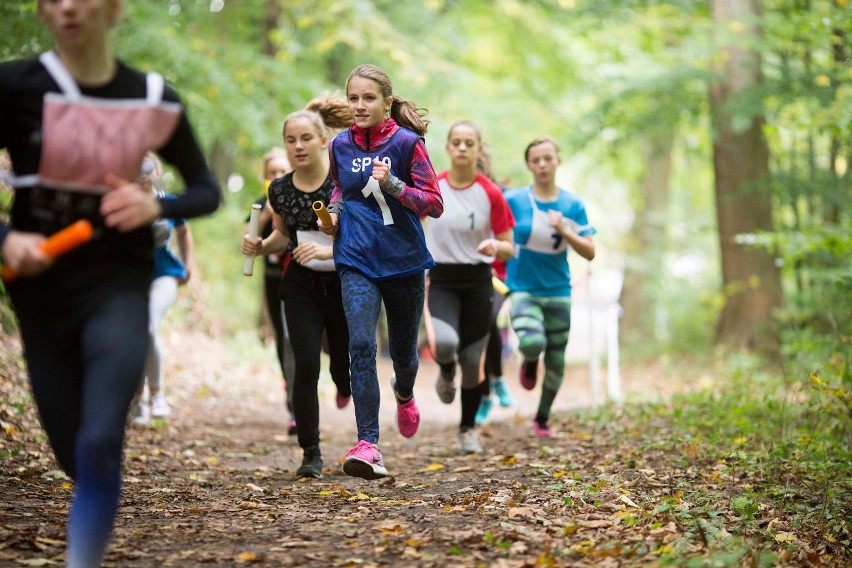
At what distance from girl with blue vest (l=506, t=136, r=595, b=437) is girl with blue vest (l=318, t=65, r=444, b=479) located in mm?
2624

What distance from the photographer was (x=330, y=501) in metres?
5.67

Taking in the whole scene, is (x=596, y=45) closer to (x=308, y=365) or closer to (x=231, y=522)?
(x=308, y=365)

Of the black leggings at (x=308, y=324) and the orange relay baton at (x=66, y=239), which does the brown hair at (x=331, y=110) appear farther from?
the orange relay baton at (x=66, y=239)

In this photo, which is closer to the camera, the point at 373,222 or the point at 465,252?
the point at 373,222

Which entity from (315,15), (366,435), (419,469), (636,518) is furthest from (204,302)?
(636,518)

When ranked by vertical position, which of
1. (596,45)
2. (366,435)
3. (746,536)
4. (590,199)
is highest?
(596,45)

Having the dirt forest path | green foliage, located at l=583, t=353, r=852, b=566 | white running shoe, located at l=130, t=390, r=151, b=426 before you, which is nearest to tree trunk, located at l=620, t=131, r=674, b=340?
green foliage, located at l=583, t=353, r=852, b=566

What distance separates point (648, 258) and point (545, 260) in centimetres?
1638

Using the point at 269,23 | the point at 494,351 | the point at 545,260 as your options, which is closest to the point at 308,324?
the point at 545,260

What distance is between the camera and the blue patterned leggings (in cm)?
593

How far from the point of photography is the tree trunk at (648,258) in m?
24.4

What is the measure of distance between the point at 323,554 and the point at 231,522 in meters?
0.93

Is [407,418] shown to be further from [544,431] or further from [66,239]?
[66,239]

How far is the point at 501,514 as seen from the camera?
510cm
